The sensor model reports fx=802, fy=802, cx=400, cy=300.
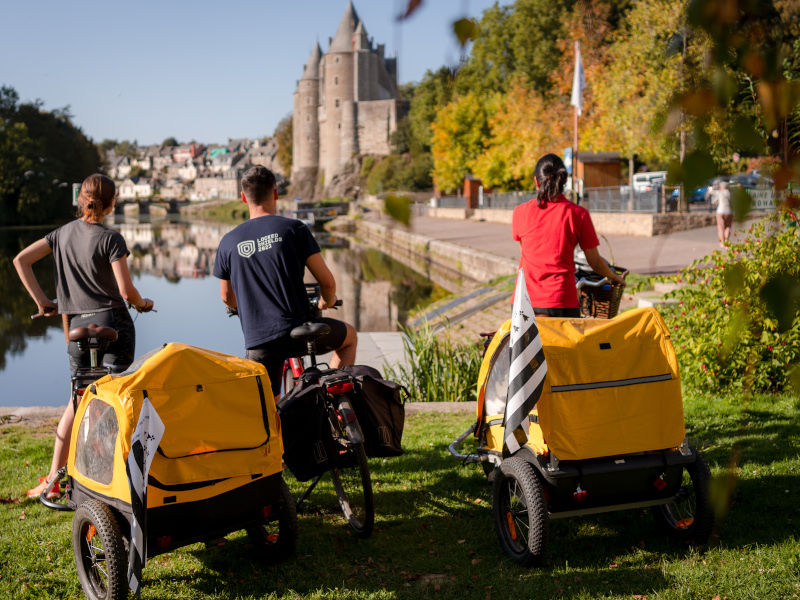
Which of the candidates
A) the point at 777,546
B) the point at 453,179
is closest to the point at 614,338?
the point at 777,546

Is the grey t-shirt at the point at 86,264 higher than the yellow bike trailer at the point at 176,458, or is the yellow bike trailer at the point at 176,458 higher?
the grey t-shirt at the point at 86,264

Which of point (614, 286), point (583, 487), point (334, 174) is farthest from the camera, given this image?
point (334, 174)

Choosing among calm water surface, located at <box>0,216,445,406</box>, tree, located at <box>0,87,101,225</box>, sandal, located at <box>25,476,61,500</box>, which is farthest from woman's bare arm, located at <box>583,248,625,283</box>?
tree, located at <box>0,87,101,225</box>

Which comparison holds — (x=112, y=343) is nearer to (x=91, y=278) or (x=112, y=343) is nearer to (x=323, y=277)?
(x=91, y=278)

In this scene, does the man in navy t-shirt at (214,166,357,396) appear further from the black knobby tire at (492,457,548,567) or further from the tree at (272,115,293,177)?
the tree at (272,115,293,177)

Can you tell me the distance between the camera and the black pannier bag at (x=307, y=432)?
4184 millimetres

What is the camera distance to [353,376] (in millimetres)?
4262

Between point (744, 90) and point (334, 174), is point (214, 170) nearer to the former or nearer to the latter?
point (334, 174)

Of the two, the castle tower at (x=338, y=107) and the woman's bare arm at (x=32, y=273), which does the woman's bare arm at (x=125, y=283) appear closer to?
the woman's bare arm at (x=32, y=273)

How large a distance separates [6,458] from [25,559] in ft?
7.42

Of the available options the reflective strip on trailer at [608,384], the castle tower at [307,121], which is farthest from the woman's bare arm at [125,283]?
the castle tower at [307,121]

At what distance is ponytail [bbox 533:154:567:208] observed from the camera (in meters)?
4.72

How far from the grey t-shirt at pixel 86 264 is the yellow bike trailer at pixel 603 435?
2.63 metres

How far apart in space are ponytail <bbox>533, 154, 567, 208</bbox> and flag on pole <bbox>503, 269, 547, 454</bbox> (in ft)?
3.97
